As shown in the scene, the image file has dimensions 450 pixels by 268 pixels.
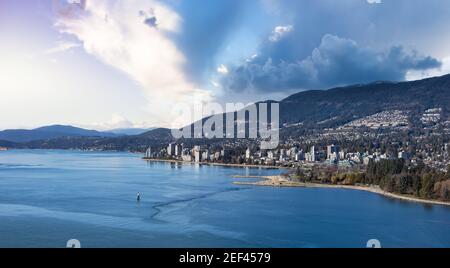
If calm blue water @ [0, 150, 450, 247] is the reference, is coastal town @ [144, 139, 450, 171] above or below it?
above

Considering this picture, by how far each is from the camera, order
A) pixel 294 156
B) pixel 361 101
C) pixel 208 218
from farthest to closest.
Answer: pixel 361 101 → pixel 294 156 → pixel 208 218

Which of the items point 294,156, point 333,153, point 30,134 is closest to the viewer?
point 333,153

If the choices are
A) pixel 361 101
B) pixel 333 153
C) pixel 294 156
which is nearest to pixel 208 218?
pixel 333 153

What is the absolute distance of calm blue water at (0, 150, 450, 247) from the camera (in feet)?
21.3

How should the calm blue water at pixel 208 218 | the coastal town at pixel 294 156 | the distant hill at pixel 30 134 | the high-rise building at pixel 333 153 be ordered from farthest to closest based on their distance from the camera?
the distant hill at pixel 30 134 → the high-rise building at pixel 333 153 → the coastal town at pixel 294 156 → the calm blue water at pixel 208 218

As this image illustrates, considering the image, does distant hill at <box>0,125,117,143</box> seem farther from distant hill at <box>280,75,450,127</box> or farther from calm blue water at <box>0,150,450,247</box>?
calm blue water at <box>0,150,450,247</box>

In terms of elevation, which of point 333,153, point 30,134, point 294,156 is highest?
point 30,134

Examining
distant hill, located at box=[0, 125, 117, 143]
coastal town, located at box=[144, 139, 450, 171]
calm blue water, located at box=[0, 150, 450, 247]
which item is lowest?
calm blue water, located at box=[0, 150, 450, 247]

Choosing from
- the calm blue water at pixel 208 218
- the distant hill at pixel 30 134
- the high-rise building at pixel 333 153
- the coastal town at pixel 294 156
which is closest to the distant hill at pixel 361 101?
the high-rise building at pixel 333 153

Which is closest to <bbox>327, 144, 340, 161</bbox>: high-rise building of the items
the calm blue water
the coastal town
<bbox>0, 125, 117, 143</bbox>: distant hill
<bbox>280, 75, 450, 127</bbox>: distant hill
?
the coastal town

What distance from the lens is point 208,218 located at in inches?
320

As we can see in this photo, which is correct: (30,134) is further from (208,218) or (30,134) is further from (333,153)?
(208,218)

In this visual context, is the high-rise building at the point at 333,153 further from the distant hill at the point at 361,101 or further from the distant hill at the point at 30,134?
the distant hill at the point at 30,134

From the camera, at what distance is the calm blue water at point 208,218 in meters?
6.48
